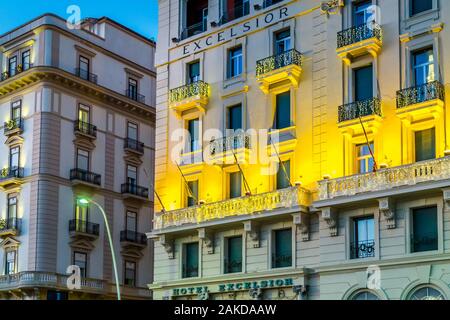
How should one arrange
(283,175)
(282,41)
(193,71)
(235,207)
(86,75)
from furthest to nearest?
(86,75) → (193,71) → (282,41) → (235,207) → (283,175)

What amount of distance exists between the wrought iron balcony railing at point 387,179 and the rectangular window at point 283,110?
173 inches

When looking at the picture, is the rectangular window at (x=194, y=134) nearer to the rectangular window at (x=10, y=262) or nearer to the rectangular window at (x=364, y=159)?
the rectangular window at (x=364, y=159)

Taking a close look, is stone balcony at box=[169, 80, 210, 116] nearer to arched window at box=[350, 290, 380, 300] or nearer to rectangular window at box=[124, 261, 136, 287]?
arched window at box=[350, 290, 380, 300]

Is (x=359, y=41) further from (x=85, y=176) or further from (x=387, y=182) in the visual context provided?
(x=85, y=176)

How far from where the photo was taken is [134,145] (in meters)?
59.4

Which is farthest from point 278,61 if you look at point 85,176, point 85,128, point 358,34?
point 85,128

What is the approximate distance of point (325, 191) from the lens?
104ft

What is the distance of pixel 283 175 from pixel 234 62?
22.7ft

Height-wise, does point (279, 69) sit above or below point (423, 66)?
above

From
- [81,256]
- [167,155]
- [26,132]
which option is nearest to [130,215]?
[81,256]

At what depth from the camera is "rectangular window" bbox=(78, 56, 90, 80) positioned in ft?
185

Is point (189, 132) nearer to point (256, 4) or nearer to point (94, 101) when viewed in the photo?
point (256, 4)

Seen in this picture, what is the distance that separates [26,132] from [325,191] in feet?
96.0

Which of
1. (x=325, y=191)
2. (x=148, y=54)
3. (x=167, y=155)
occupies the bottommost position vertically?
(x=325, y=191)
